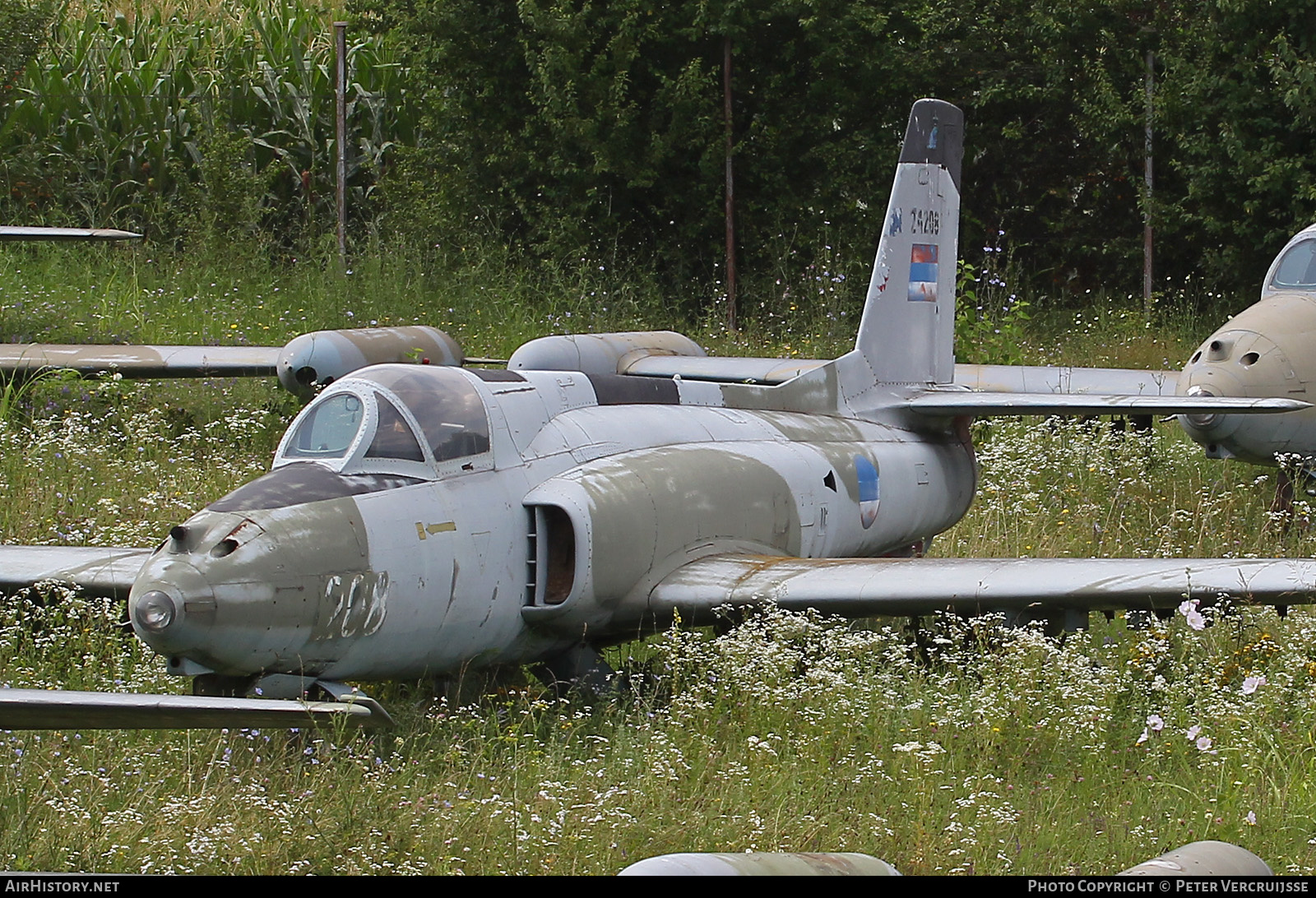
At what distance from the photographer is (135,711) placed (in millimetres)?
3473

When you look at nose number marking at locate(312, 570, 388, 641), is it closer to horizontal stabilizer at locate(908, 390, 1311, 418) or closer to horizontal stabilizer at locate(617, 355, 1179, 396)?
horizontal stabilizer at locate(908, 390, 1311, 418)

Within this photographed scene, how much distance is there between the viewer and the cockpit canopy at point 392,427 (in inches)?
231

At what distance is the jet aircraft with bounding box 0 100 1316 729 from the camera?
5211mm

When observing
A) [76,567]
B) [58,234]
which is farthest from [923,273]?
[58,234]

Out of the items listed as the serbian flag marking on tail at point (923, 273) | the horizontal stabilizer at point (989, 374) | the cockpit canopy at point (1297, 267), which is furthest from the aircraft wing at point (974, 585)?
the horizontal stabilizer at point (989, 374)

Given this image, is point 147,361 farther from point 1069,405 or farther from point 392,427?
point 1069,405

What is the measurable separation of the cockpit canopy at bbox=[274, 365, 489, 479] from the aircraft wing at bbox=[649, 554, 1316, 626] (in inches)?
45.3

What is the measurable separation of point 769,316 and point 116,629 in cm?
1174

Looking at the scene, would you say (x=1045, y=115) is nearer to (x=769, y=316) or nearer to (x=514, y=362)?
(x=769, y=316)

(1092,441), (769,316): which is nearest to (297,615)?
(1092,441)

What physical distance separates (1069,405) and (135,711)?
616 cm

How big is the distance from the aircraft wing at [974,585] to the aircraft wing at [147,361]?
5762 millimetres

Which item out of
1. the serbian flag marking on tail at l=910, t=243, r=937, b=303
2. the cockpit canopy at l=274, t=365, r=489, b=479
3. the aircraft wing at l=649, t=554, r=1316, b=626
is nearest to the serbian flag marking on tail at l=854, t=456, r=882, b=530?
the aircraft wing at l=649, t=554, r=1316, b=626

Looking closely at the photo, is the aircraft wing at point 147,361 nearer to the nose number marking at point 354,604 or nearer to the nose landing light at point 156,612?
the nose number marking at point 354,604
